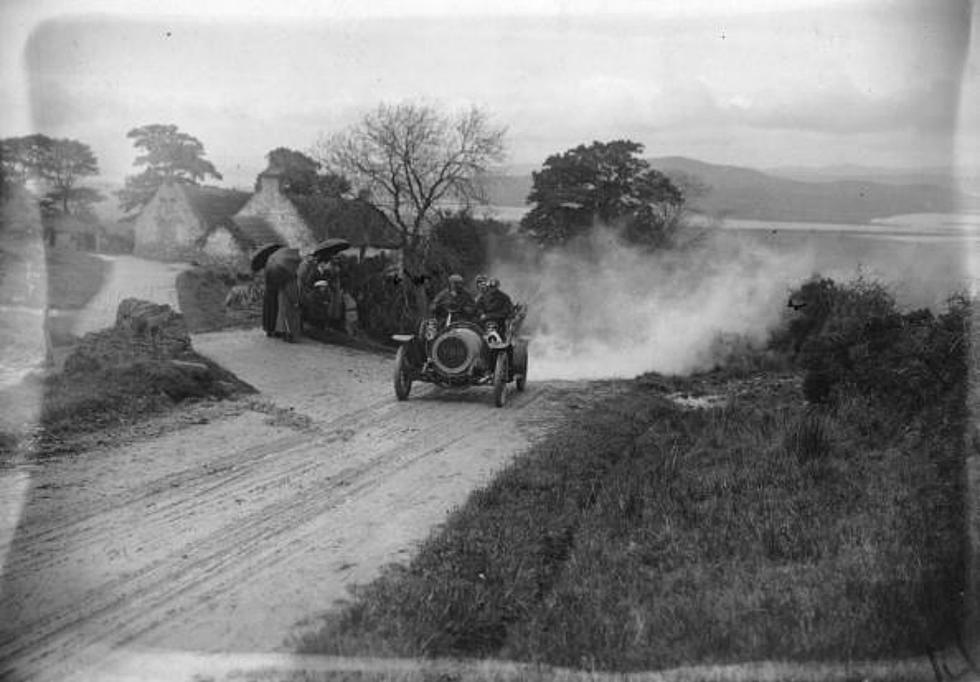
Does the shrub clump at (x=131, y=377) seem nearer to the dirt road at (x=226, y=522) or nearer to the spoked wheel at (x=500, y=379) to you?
the dirt road at (x=226, y=522)

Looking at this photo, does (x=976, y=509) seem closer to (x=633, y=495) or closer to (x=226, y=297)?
(x=633, y=495)

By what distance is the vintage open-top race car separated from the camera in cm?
1273

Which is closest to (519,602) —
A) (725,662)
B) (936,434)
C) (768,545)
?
(725,662)

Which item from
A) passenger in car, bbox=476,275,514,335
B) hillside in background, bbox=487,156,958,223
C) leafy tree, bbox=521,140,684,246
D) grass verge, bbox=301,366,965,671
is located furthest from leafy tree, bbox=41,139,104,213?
hillside in background, bbox=487,156,958,223

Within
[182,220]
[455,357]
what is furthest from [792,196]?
[182,220]

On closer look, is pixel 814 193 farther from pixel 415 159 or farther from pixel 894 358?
pixel 415 159

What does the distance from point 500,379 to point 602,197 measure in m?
7.76

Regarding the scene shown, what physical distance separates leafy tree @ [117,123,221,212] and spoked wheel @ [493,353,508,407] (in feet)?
17.8

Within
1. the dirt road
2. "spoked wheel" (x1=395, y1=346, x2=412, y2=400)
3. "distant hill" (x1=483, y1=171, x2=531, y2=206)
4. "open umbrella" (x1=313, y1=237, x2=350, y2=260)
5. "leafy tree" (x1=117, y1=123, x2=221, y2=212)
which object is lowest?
the dirt road

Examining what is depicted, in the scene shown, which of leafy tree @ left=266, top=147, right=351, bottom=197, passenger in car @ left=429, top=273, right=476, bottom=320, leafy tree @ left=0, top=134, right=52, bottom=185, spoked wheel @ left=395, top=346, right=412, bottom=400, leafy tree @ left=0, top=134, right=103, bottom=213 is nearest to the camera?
leafy tree @ left=0, top=134, right=52, bottom=185

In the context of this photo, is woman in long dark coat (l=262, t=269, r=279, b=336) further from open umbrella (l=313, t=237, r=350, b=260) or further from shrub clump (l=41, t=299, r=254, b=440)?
shrub clump (l=41, t=299, r=254, b=440)

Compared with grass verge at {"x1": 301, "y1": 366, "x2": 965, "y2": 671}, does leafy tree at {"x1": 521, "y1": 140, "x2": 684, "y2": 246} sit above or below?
above

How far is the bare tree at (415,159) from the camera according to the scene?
19297 millimetres

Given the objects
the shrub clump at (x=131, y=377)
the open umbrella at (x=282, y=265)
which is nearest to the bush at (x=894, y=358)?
the shrub clump at (x=131, y=377)
